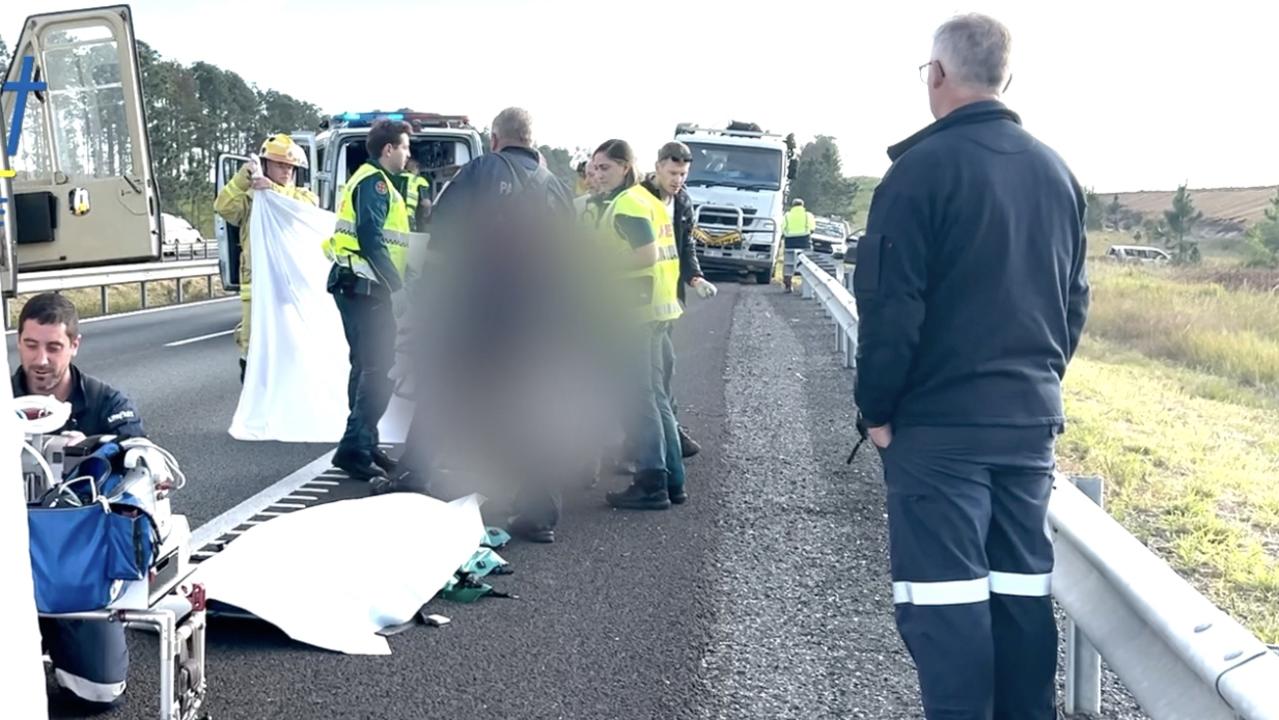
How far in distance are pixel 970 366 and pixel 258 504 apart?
4386mm

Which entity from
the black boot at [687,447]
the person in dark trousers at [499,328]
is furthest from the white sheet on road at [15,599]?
the black boot at [687,447]

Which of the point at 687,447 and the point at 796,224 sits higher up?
the point at 796,224

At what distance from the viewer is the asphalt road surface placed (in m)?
3.99

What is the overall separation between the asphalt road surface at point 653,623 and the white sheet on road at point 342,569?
0.32 ft

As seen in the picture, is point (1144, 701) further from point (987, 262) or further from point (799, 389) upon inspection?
point (799, 389)

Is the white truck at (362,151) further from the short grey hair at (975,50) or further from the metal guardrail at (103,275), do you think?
the short grey hair at (975,50)

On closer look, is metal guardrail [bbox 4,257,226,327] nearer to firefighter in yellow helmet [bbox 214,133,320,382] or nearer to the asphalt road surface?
firefighter in yellow helmet [bbox 214,133,320,382]

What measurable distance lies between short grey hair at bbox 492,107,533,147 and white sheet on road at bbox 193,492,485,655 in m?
1.89

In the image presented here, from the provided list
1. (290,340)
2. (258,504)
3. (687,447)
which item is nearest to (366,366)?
(258,504)

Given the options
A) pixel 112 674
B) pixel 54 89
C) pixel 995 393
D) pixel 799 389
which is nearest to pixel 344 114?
pixel 54 89

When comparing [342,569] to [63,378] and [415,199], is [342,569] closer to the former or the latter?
[63,378]

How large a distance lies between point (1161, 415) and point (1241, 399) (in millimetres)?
3867

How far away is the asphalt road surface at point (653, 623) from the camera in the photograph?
3.99m

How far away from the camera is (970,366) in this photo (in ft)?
10.7
